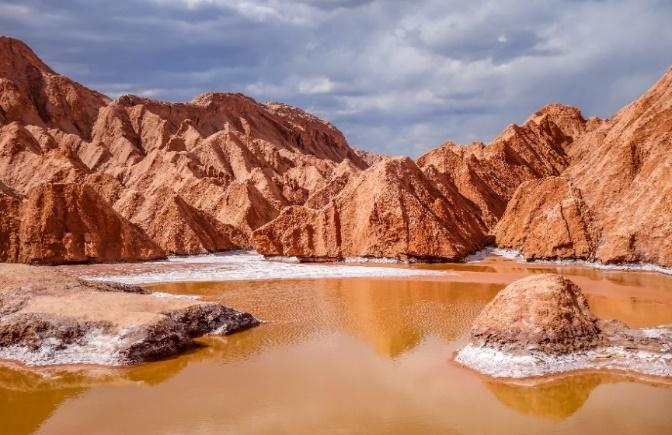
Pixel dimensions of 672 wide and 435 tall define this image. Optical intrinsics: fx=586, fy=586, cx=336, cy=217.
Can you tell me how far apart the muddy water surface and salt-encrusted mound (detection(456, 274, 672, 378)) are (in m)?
0.69

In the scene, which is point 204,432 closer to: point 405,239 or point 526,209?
point 405,239

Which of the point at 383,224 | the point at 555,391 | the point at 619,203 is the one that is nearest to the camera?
the point at 555,391

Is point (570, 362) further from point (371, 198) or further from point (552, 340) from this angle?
point (371, 198)

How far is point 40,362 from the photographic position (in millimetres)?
17703

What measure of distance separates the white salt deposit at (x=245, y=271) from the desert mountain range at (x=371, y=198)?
3074 mm

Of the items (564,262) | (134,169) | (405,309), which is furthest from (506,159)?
(134,169)

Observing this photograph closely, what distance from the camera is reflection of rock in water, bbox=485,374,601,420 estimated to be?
1343 cm

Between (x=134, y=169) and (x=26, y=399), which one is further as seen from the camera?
(x=134, y=169)

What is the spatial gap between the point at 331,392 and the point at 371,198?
36154mm

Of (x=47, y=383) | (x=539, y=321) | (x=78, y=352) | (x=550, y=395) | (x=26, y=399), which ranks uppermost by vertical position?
(x=539, y=321)

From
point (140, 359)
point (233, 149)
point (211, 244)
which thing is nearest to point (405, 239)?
point (211, 244)

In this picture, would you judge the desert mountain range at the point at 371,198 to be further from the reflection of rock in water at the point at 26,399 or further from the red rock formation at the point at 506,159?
the reflection of rock in water at the point at 26,399

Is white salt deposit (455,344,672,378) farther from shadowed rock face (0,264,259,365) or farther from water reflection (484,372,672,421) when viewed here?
shadowed rock face (0,264,259,365)

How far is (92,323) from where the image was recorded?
61.8 ft
